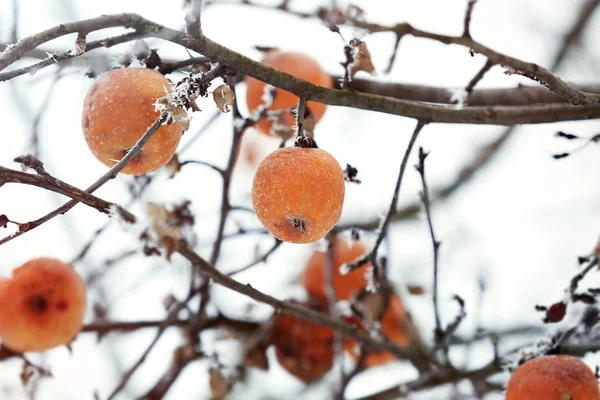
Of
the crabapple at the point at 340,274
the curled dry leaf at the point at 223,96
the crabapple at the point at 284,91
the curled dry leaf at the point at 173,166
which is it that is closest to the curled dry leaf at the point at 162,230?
the curled dry leaf at the point at 223,96

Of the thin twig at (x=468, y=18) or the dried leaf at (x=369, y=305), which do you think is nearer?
the thin twig at (x=468, y=18)

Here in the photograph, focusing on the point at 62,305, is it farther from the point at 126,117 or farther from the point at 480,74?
the point at 480,74

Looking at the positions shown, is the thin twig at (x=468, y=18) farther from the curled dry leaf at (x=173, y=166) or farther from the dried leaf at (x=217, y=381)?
the dried leaf at (x=217, y=381)

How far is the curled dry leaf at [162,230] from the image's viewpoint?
3.95ft

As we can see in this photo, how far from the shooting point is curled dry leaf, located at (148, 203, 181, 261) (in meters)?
1.21

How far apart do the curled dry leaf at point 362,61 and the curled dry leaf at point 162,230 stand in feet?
1.87

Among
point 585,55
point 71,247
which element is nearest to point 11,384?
point 71,247

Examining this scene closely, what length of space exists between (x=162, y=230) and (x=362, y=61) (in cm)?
64

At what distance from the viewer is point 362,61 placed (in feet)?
4.99

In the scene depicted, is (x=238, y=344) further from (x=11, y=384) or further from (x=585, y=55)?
(x=585, y=55)

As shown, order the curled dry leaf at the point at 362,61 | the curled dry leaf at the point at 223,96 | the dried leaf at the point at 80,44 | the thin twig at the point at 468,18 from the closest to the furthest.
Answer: the dried leaf at the point at 80,44 → the curled dry leaf at the point at 223,96 → the thin twig at the point at 468,18 → the curled dry leaf at the point at 362,61

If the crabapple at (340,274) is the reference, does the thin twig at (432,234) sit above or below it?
below

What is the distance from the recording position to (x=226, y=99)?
4.07 feet

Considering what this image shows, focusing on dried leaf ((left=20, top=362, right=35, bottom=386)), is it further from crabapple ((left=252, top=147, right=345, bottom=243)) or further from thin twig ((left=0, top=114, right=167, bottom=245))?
crabapple ((left=252, top=147, right=345, bottom=243))
